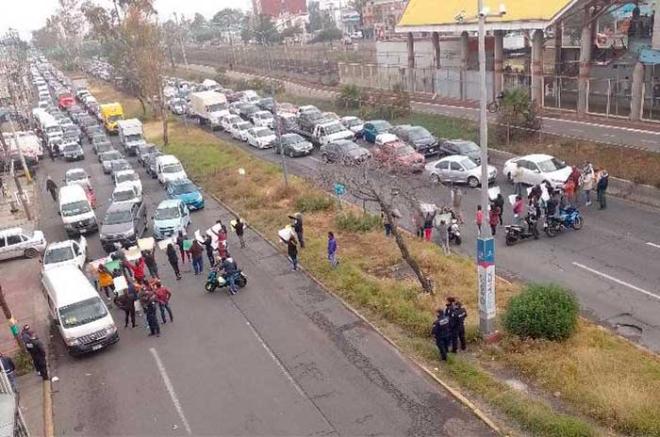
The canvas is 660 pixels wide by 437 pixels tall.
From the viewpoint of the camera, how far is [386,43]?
59.1 m

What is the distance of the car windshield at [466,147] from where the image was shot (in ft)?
103

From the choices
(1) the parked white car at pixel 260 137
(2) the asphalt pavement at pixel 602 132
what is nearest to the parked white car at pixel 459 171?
(2) the asphalt pavement at pixel 602 132

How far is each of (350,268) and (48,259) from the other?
1149 centimetres

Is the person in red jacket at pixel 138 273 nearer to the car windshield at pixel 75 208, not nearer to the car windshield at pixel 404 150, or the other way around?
the car windshield at pixel 75 208

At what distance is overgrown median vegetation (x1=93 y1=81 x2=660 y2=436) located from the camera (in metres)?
11.3

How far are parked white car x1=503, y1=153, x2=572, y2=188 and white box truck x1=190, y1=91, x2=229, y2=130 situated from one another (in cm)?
3162

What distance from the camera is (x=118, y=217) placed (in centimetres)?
2570

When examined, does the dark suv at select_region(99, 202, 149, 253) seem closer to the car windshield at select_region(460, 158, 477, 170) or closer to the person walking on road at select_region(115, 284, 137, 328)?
the person walking on road at select_region(115, 284, 137, 328)

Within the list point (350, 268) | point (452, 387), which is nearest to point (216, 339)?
point (350, 268)

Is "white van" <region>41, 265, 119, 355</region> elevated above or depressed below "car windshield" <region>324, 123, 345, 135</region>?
below

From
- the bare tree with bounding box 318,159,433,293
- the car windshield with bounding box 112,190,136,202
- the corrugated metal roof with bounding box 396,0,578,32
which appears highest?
the corrugated metal roof with bounding box 396,0,578,32

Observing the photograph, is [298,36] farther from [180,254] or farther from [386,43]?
[180,254]

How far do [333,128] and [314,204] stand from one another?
13370 millimetres

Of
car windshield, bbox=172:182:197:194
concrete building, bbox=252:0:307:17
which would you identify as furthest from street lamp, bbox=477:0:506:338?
concrete building, bbox=252:0:307:17
